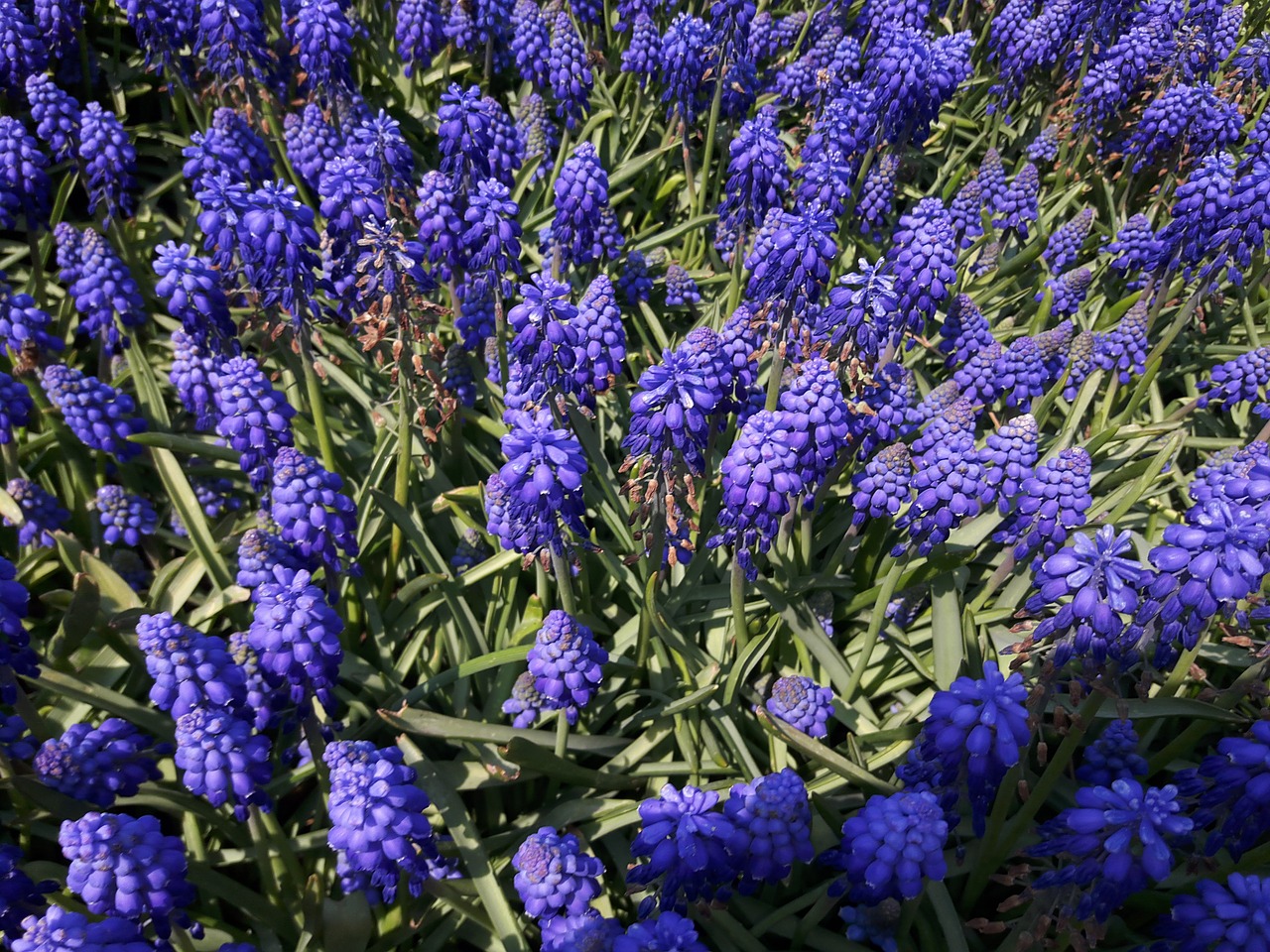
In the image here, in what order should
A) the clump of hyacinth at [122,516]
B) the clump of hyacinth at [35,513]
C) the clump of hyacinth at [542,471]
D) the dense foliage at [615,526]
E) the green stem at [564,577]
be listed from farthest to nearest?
the clump of hyacinth at [122,516], the clump of hyacinth at [35,513], the green stem at [564,577], the clump of hyacinth at [542,471], the dense foliage at [615,526]

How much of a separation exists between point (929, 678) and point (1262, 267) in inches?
208

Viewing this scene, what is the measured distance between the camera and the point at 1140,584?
9.44 ft

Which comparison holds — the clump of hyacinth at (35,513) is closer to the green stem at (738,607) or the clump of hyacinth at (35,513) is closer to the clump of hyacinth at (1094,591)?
the green stem at (738,607)

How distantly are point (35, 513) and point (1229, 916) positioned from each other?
236 inches

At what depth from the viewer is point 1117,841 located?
2623 mm

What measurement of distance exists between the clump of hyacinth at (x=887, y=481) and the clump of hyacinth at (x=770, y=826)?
1.58 meters

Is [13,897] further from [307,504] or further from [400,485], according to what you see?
[400,485]

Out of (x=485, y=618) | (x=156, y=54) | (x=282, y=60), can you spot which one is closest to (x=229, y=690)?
(x=485, y=618)

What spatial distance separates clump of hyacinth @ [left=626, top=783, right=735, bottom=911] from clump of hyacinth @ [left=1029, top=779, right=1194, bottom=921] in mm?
1139

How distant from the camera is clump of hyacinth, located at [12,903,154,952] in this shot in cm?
237

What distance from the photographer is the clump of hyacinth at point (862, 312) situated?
412 cm

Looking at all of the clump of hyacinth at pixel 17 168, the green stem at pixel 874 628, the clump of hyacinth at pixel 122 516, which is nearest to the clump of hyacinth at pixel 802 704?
the green stem at pixel 874 628

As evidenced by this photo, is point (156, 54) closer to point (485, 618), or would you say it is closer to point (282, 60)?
point (282, 60)

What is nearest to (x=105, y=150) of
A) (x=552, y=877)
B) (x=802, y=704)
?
(x=552, y=877)
